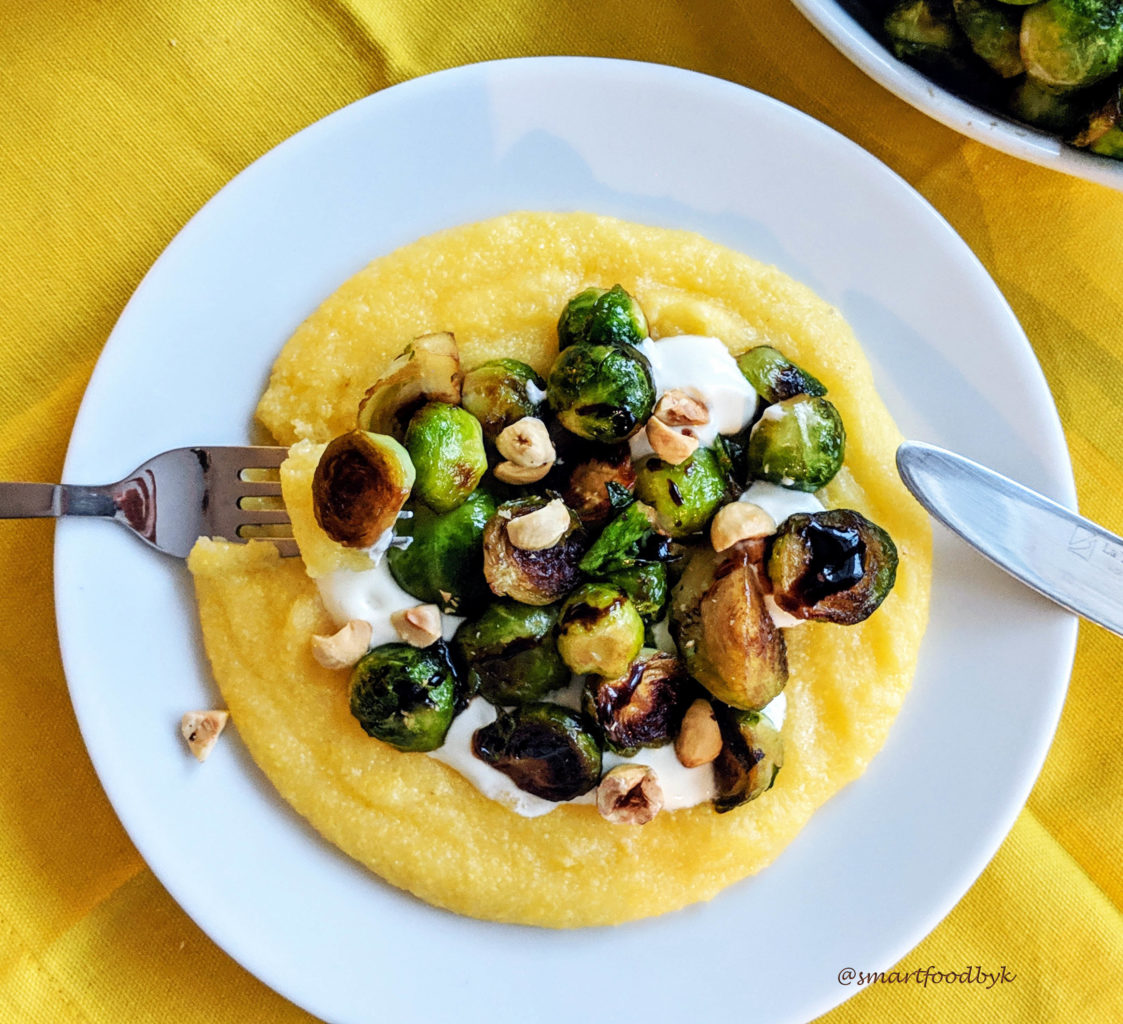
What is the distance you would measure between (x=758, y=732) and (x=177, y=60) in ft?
8.53

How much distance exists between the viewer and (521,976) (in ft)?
9.43

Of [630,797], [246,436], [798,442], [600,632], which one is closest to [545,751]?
[630,797]

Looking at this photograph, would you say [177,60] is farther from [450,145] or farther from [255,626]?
[255,626]

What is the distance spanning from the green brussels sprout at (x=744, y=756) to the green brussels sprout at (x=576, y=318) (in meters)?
1.05

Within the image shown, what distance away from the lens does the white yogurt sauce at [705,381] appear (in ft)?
9.15

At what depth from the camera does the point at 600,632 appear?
2557mm

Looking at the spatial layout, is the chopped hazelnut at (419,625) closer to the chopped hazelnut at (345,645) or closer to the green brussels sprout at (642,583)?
the chopped hazelnut at (345,645)

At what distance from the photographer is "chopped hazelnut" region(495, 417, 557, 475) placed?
8.64ft

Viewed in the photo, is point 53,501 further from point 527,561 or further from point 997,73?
point 997,73

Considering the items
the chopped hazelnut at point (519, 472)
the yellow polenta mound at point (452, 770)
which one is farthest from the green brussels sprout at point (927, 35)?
the chopped hazelnut at point (519, 472)

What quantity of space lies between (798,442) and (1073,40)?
1.28m

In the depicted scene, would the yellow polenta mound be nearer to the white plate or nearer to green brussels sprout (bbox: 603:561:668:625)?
the white plate

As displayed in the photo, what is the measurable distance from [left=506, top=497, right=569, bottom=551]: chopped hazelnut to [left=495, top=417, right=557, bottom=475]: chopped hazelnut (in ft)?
0.45

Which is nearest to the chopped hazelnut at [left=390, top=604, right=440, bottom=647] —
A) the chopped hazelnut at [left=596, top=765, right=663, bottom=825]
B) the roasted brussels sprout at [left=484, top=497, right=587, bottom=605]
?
the roasted brussels sprout at [left=484, top=497, right=587, bottom=605]
